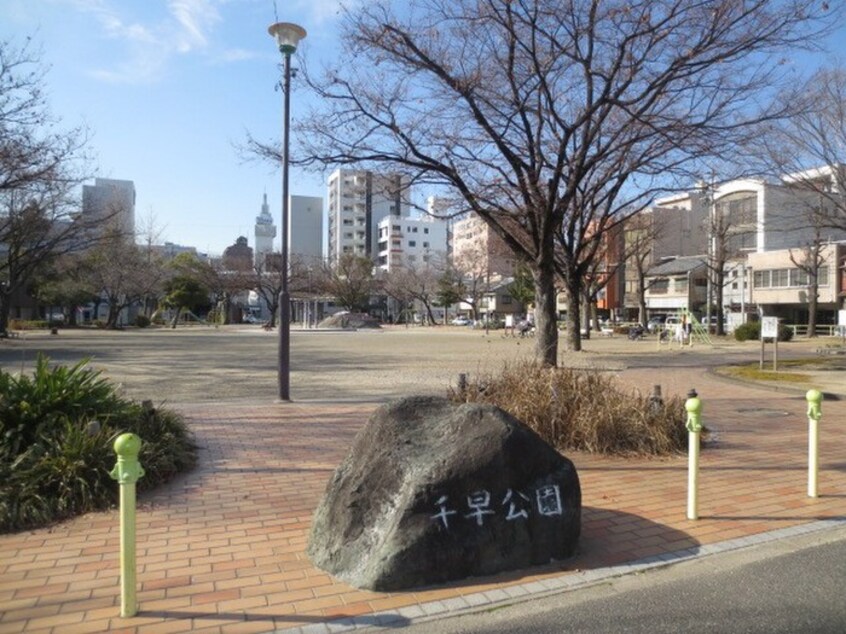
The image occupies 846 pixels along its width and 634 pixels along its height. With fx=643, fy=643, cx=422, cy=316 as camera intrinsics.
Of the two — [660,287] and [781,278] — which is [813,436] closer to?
[781,278]

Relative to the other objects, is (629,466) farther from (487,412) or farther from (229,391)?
(229,391)

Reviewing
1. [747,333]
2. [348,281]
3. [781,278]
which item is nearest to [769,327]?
[747,333]

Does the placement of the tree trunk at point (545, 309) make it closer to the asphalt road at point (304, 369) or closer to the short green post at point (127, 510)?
the asphalt road at point (304, 369)

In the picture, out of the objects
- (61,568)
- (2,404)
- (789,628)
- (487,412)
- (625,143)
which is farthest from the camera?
(625,143)

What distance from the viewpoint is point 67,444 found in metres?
5.53

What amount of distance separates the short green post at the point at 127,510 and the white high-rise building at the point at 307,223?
107860mm

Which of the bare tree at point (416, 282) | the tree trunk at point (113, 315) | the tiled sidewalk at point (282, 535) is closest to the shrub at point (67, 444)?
the tiled sidewalk at point (282, 535)

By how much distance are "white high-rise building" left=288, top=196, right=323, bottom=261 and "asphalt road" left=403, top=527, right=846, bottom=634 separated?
10797 cm

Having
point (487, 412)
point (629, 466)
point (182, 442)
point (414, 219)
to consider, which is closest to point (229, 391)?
point (182, 442)

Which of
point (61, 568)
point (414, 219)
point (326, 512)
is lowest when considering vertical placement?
point (61, 568)

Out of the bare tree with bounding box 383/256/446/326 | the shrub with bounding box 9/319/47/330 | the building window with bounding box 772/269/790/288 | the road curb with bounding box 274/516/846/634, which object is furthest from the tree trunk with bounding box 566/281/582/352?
the bare tree with bounding box 383/256/446/326

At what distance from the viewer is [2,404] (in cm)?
613

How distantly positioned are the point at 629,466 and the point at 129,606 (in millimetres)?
5031

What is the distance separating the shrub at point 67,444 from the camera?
520 cm
